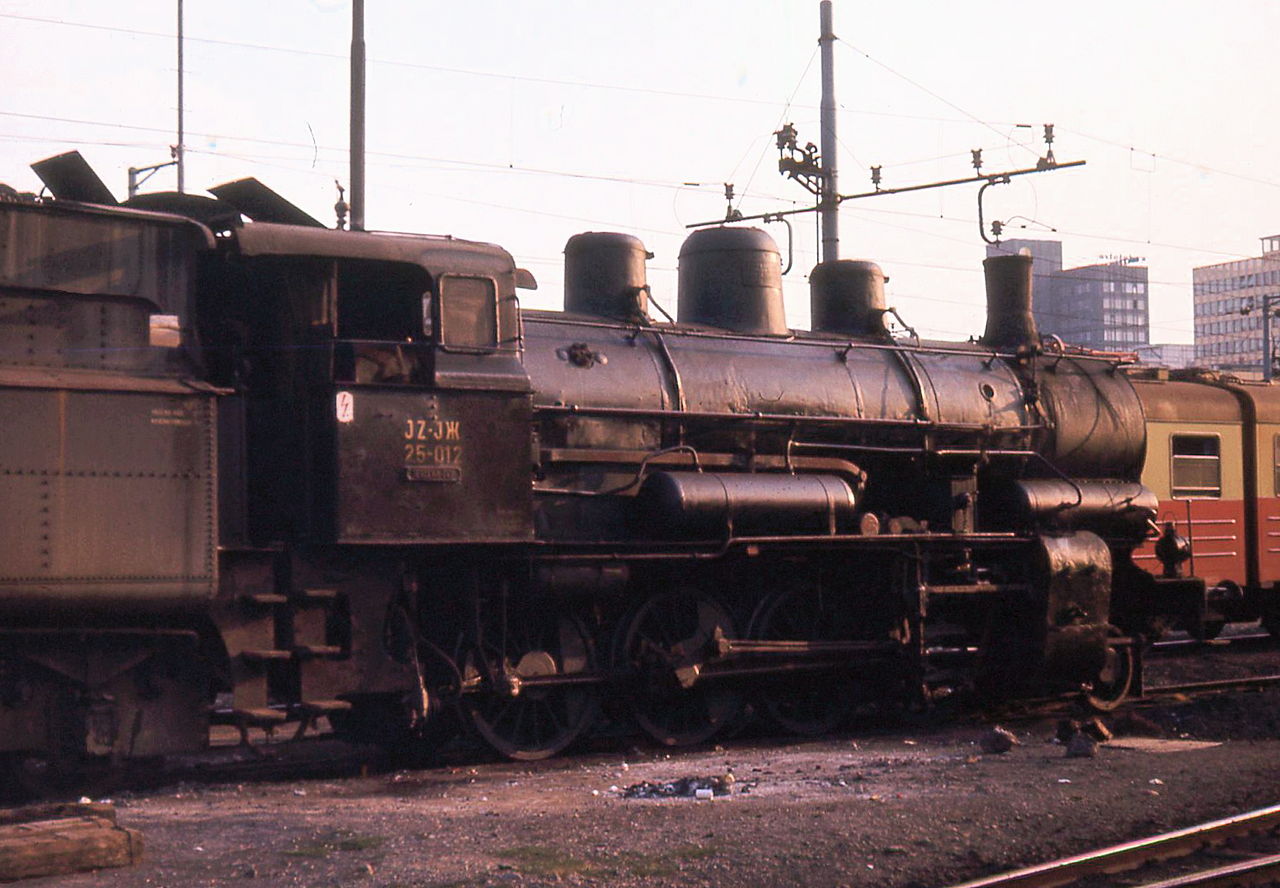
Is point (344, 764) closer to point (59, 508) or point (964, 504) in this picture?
point (59, 508)

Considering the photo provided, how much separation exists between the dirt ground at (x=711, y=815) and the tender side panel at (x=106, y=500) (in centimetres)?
129

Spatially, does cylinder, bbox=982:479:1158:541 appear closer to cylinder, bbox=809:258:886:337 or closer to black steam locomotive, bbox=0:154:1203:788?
black steam locomotive, bbox=0:154:1203:788

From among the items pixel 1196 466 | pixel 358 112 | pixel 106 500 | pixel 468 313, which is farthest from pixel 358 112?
pixel 1196 466

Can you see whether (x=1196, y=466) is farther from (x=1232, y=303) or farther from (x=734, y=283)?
(x=1232, y=303)

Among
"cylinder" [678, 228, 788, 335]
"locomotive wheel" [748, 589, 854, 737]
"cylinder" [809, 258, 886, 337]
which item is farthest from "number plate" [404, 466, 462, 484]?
"cylinder" [809, 258, 886, 337]

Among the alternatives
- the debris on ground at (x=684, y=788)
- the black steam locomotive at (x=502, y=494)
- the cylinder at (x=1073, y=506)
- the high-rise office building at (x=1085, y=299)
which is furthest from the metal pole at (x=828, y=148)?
the high-rise office building at (x=1085, y=299)

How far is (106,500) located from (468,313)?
265 cm

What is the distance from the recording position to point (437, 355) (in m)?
9.58

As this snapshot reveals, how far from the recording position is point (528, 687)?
10.4 m

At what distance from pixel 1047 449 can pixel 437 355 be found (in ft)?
21.4

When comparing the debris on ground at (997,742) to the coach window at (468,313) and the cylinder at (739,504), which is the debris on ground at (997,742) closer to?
the cylinder at (739,504)

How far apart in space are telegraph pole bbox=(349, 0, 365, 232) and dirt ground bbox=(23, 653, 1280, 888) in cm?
663

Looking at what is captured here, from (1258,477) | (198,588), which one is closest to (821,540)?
(198,588)

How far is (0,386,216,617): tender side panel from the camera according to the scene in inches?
309
